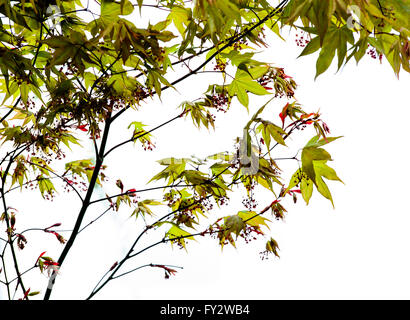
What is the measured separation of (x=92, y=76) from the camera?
915mm

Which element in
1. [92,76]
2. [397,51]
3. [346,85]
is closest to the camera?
[397,51]

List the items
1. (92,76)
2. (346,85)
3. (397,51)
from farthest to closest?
1. (346,85)
2. (92,76)
3. (397,51)

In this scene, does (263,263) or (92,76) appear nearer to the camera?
(92,76)

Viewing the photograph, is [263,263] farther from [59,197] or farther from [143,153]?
[59,197]

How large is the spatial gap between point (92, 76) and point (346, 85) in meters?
1.48

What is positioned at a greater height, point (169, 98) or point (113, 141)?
point (169, 98)

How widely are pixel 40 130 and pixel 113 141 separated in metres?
1.30

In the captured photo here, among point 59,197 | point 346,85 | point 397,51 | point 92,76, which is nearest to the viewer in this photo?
point 397,51

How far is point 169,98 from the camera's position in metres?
2.06

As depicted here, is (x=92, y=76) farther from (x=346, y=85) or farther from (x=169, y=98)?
(x=346, y=85)
